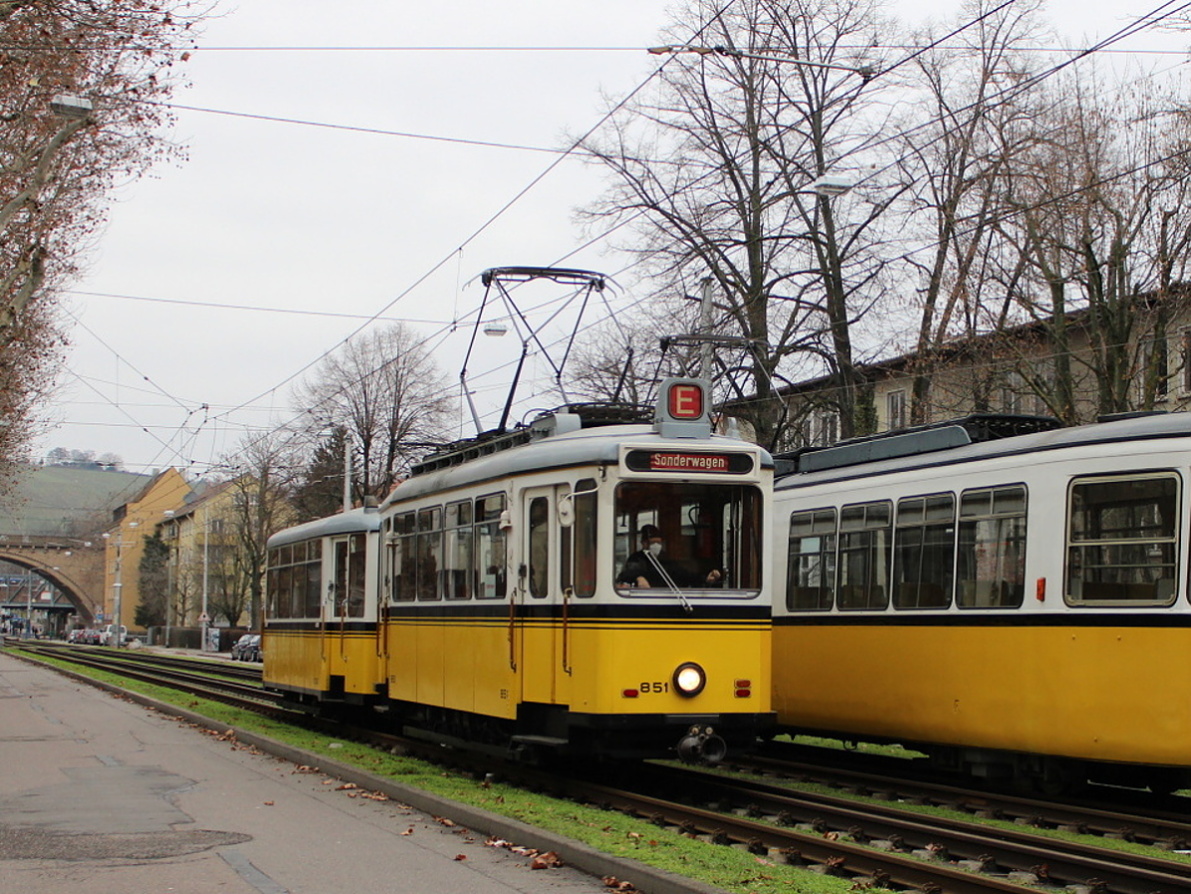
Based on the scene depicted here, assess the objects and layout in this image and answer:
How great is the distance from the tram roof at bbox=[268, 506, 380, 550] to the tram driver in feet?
23.8

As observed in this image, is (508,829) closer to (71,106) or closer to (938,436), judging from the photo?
(938,436)

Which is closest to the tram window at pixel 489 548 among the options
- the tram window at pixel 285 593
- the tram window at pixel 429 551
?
the tram window at pixel 429 551

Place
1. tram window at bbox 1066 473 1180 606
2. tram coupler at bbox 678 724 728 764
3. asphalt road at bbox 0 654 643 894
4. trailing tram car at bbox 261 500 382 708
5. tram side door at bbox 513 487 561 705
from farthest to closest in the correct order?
trailing tram car at bbox 261 500 382 708 → tram side door at bbox 513 487 561 705 → tram coupler at bbox 678 724 728 764 → tram window at bbox 1066 473 1180 606 → asphalt road at bbox 0 654 643 894

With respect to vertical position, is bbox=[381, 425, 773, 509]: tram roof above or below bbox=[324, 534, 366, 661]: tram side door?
above

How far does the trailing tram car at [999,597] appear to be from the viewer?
37.4 ft

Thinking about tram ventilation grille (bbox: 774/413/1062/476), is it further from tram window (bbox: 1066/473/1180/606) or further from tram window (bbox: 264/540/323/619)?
tram window (bbox: 264/540/323/619)

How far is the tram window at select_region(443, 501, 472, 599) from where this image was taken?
48.1 ft

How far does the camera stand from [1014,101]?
29.5m

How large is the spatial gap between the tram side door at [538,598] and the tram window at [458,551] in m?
1.35

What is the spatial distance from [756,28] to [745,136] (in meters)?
2.24

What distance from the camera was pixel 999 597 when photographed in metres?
12.8

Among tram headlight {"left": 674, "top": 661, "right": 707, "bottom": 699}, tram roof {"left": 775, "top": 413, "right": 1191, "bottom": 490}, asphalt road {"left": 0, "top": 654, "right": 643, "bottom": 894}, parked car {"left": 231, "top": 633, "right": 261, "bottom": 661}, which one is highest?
tram roof {"left": 775, "top": 413, "right": 1191, "bottom": 490}

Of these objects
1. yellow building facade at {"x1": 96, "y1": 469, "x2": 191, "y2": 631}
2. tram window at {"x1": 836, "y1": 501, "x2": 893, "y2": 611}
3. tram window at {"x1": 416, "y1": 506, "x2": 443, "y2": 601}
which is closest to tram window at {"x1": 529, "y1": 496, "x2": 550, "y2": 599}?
tram window at {"x1": 416, "y1": 506, "x2": 443, "y2": 601}

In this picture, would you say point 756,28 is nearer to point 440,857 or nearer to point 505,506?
point 505,506
